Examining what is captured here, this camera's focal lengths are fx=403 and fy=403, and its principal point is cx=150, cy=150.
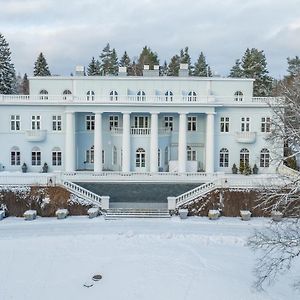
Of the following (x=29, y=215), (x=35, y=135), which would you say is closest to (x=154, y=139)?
(x=35, y=135)

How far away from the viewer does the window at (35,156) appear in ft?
124

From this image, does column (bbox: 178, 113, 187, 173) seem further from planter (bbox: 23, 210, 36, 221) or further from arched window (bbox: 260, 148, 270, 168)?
planter (bbox: 23, 210, 36, 221)

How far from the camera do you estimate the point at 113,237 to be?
22.6 m

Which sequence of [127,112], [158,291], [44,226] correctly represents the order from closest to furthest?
[158,291] < [44,226] < [127,112]

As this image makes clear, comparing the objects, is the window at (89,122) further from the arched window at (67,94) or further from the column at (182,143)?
the column at (182,143)

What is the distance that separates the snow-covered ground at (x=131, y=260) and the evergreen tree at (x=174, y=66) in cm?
4813

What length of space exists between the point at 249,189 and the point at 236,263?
10.6 metres

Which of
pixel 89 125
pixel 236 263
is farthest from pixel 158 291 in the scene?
pixel 89 125

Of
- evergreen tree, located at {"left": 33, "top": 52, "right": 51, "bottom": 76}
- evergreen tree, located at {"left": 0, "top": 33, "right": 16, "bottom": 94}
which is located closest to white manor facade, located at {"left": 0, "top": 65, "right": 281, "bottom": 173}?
evergreen tree, located at {"left": 0, "top": 33, "right": 16, "bottom": 94}

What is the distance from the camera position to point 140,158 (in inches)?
1460

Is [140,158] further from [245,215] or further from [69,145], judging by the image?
[245,215]

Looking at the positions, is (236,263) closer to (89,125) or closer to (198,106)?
(198,106)

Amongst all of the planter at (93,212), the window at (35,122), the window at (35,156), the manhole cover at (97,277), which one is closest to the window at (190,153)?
the planter at (93,212)

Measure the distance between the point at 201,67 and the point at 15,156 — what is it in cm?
4140
